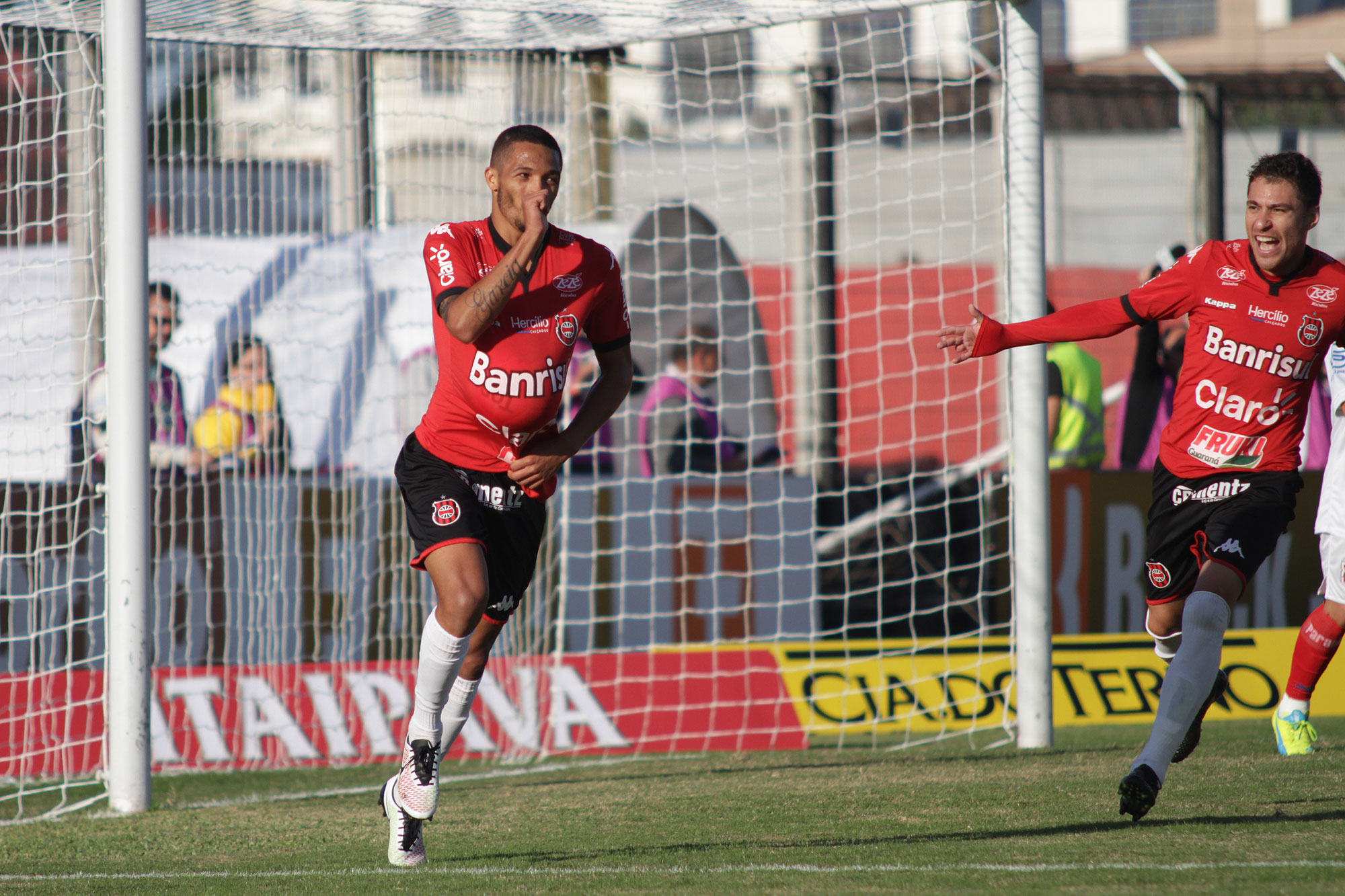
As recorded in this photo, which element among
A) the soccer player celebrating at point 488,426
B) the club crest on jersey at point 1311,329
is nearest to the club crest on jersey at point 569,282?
the soccer player celebrating at point 488,426

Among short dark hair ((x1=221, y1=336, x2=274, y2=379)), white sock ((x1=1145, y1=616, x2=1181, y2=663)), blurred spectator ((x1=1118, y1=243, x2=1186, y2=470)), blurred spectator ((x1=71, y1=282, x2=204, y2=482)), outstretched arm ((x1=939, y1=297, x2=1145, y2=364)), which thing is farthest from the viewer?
blurred spectator ((x1=1118, y1=243, x2=1186, y2=470))

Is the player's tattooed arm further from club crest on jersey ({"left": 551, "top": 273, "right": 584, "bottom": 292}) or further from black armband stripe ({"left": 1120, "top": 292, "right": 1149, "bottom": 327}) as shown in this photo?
black armband stripe ({"left": 1120, "top": 292, "right": 1149, "bottom": 327})

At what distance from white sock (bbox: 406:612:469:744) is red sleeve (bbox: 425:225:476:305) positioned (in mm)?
995

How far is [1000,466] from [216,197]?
5633 millimetres

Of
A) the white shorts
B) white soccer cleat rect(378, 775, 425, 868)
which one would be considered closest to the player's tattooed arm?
white soccer cleat rect(378, 775, 425, 868)

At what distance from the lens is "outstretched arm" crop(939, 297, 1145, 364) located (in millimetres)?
4594

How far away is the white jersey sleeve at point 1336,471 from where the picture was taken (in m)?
5.96

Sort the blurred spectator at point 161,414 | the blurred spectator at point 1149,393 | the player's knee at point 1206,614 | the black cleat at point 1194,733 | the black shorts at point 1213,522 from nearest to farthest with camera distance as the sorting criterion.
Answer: the player's knee at point 1206,614
the black shorts at point 1213,522
the black cleat at point 1194,733
the blurred spectator at point 161,414
the blurred spectator at point 1149,393

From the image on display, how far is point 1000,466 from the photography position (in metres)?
10.4

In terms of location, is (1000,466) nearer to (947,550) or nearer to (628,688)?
(947,550)

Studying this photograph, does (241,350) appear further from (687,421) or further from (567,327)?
(567,327)

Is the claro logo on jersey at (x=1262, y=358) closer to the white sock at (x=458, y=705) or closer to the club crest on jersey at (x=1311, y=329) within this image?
the club crest on jersey at (x=1311, y=329)

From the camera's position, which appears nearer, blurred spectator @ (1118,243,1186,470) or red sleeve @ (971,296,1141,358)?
red sleeve @ (971,296,1141,358)

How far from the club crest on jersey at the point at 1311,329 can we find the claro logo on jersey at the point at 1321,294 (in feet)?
0.16
